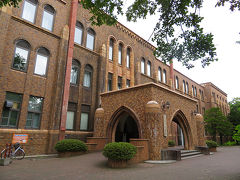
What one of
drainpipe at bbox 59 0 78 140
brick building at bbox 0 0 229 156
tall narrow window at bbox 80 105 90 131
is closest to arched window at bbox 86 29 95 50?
brick building at bbox 0 0 229 156

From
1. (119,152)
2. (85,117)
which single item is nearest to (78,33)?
(85,117)

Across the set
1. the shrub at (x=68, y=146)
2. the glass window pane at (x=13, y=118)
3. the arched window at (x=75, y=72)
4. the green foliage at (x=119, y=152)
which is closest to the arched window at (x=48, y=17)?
the arched window at (x=75, y=72)

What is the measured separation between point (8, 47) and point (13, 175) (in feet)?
29.7

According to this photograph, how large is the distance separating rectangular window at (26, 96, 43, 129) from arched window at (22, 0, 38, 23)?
20.4ft

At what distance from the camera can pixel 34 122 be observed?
42.6 ft

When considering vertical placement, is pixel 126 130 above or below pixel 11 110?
below

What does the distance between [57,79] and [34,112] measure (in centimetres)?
305

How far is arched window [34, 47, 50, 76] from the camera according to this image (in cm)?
1380

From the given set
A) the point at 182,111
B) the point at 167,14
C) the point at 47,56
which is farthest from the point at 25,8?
the point at 182,111

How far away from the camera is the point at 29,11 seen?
14.0 m

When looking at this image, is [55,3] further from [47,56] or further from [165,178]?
[165,178]

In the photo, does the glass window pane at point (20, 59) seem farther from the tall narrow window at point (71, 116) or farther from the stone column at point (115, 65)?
the stone column at point (115, 65)

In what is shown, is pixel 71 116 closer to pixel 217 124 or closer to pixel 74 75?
pixel 74 75

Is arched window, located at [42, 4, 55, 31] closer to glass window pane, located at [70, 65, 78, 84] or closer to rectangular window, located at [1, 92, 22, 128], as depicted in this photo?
glass window pane, located at [70, 65, 78, 84]
